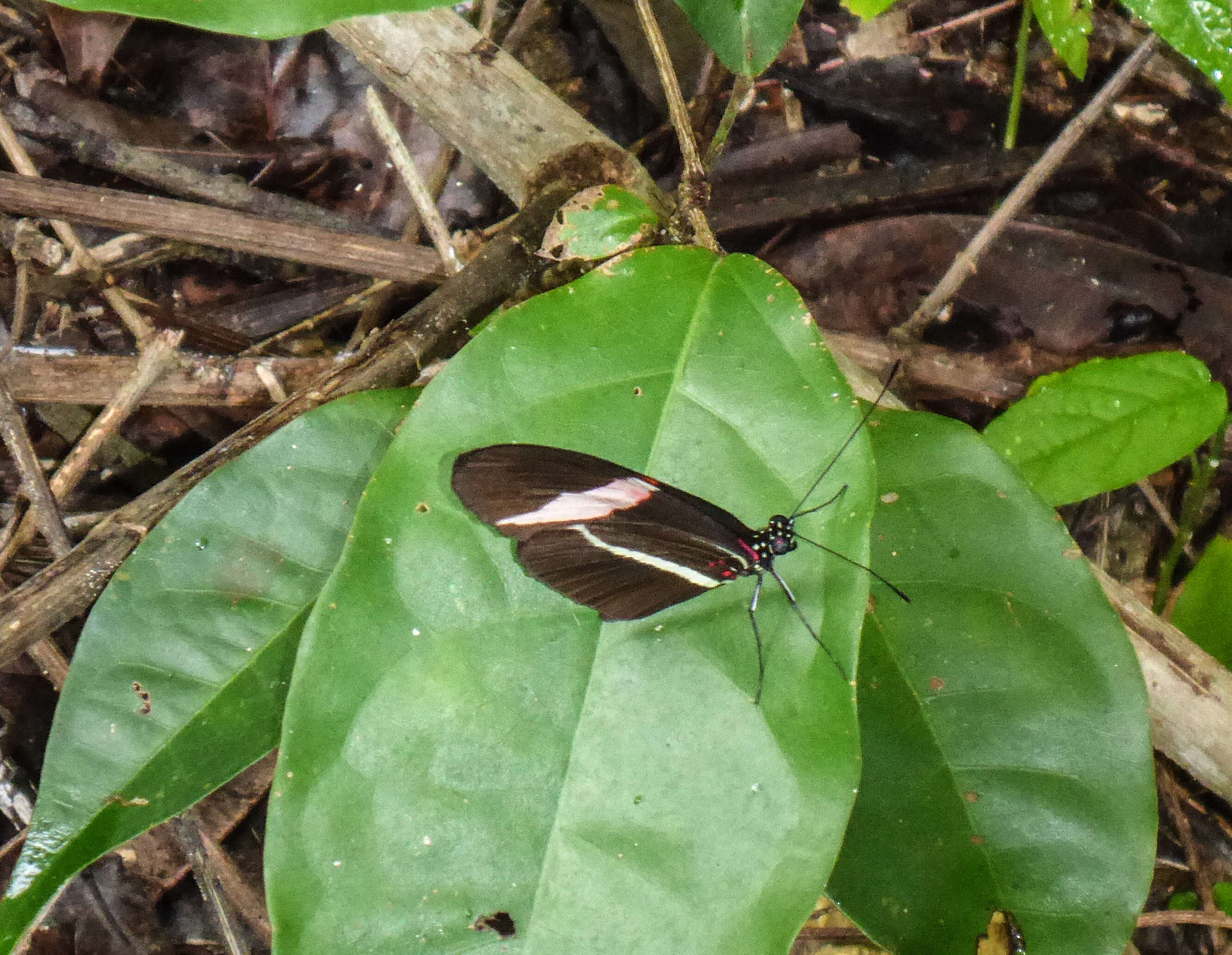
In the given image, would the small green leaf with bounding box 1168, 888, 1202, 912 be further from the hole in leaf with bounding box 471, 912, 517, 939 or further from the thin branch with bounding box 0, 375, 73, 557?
the thin branch with bounding box 0, 375, 73, 557

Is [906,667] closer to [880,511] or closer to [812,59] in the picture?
[880,511]

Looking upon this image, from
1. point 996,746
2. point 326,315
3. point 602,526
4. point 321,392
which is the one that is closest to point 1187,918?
point 996,746

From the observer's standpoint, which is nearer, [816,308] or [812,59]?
[816,308]

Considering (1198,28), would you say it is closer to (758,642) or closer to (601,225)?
(601,225)

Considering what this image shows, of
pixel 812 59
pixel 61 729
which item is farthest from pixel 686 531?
pixel 812 59

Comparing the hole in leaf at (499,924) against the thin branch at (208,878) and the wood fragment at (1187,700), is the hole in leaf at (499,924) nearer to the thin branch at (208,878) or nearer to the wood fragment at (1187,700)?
the thin branch at (208,878)

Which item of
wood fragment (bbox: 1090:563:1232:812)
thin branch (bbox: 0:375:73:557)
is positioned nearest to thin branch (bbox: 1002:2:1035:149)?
wood fragment (bbox: 1090:563:1232:812)
